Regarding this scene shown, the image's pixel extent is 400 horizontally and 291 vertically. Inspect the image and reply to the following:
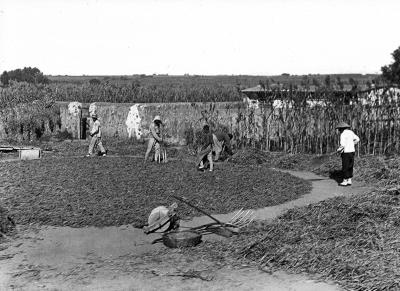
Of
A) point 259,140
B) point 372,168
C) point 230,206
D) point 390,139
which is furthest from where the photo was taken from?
point 259,140

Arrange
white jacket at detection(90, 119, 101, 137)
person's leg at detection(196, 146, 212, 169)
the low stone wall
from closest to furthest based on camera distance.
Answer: person's leg at detection(196, 146, 212, 169) < white jacket at detection(90, 119, 101, 137) < the low stone wall

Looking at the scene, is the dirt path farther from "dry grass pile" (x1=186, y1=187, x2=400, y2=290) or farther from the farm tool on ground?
"dry grass pile" (x1=186, y1=187, x2=400, y2=290)

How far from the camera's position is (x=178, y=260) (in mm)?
7785

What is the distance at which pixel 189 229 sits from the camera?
30.1 ft

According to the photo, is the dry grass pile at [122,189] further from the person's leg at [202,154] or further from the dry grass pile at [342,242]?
the dry grass pile at [342,242]

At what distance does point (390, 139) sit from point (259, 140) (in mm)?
4578

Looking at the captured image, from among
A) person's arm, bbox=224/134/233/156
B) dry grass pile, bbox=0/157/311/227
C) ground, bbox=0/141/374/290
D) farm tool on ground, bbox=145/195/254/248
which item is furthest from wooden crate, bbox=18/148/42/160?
farm tool on ground, bbox=145/195/254/248

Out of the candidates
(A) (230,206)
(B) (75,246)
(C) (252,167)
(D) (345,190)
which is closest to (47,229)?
(B) (75,246)

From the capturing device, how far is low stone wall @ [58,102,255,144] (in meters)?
21.3

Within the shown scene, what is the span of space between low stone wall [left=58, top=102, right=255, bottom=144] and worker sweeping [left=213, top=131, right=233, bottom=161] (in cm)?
211

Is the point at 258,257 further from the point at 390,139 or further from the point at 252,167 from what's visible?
the point at 390,139

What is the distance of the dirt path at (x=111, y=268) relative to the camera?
22.3ft

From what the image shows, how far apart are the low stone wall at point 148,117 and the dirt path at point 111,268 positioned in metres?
12.0

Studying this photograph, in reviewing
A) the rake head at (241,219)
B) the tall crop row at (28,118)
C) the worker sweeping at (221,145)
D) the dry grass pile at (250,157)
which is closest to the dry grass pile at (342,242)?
the rake head at (241,219)
